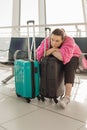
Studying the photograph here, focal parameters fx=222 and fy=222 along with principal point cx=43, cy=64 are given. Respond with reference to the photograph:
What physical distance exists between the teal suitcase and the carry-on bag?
0.25 ft

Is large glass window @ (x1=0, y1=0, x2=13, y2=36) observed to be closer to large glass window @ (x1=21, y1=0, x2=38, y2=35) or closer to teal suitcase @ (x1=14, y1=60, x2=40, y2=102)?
large glass window @ (x1=21, y1=0, x2=38, y2=35)

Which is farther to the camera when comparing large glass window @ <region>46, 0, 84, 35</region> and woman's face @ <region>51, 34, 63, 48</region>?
large glass window @ <region>46, 0, 84, 35</region>

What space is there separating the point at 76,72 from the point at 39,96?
52 centimetres

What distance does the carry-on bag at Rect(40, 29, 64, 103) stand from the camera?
2293mm

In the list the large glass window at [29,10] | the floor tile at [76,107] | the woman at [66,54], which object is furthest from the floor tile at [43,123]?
the large glass window at [29,10]

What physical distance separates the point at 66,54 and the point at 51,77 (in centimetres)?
28

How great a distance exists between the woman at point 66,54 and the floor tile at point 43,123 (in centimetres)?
27

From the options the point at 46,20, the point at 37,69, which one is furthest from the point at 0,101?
the point at 46,20

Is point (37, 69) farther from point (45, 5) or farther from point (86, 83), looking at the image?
point (45, 5)

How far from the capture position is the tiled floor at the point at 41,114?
188 cm

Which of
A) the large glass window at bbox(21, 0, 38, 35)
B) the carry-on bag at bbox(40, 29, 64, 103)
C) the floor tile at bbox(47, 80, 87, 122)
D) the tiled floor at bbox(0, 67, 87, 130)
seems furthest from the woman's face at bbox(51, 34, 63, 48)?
the large glass window at bbox(21, 0, 38, 35)

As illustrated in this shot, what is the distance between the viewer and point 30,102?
2506 mm

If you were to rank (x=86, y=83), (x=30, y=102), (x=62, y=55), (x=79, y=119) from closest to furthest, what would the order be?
(x=79, y=119), (x=62, y=55), (x=30, y=102), (x=86, y=83)

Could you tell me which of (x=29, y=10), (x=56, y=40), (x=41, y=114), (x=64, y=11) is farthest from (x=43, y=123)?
(x=29, y=10)
